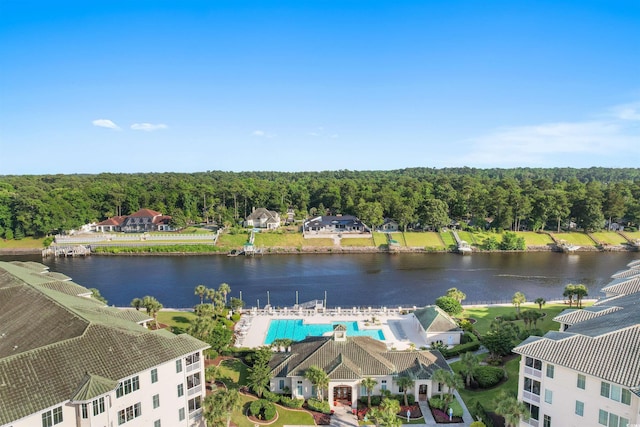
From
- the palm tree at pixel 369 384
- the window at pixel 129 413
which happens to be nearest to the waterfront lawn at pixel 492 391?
the palm tree at pixel 369 384

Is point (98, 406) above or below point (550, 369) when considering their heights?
below

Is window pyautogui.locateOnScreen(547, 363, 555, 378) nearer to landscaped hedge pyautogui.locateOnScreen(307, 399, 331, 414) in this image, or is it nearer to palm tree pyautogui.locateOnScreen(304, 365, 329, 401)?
palm tree pyautogui.locateOnScreen(304, 365, 329, 401)

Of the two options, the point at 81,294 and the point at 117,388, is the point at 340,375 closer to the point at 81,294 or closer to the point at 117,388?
the point at 117,388

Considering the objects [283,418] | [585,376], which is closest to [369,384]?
[283,418]

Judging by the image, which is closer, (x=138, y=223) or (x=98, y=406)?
(x=98, y=406)

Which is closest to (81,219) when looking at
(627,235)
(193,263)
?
(193,263)

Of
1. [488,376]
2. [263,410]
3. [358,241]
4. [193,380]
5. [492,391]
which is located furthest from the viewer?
[358,241]

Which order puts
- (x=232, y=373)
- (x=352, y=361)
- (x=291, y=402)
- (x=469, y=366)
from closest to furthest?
(x=291, y=402)
(x=469, y=366)
(x=352, y=361)
(x=232, y=373)

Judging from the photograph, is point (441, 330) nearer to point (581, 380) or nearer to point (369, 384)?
point (369, 384)
